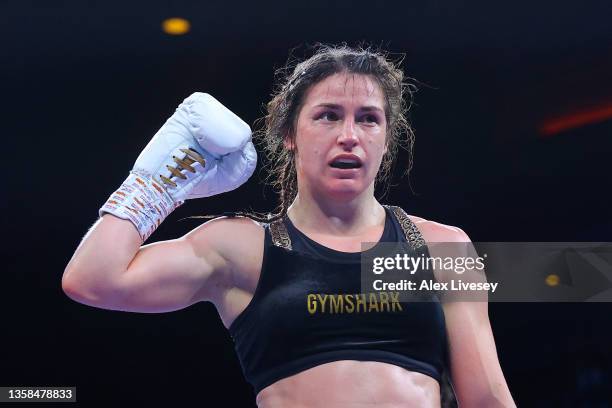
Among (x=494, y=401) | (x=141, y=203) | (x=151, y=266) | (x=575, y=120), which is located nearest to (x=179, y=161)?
(x=141, y=203)

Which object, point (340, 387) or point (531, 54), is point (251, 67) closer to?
point (531, 54)

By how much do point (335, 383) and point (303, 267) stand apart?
0.89 feet

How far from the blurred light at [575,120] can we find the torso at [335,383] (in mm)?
2038

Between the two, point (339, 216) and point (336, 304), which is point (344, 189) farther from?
point (336, 304)

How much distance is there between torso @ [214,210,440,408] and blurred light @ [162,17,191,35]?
5.43ft

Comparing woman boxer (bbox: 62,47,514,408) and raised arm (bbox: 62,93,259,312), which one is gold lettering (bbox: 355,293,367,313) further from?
raised arm (bbox: 62,93,259,312)

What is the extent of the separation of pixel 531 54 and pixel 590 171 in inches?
25.2

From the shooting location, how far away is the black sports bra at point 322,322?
1.75 metres

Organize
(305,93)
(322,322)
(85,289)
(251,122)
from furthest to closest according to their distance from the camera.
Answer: (251,122) → (305,93) → (322,322) → (85,289)

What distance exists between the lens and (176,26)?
3.23 m

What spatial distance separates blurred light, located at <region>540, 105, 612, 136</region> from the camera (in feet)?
11.6

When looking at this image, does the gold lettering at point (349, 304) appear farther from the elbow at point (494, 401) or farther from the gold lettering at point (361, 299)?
the elbow at point (494, 401)

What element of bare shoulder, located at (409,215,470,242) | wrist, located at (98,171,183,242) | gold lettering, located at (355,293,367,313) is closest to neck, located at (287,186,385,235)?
bare shoulder, located at (409,215,470,242)

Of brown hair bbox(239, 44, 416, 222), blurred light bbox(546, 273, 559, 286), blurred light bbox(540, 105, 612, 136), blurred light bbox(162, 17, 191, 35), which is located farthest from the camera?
blurred light bbox(540, 105, 612, 136)
